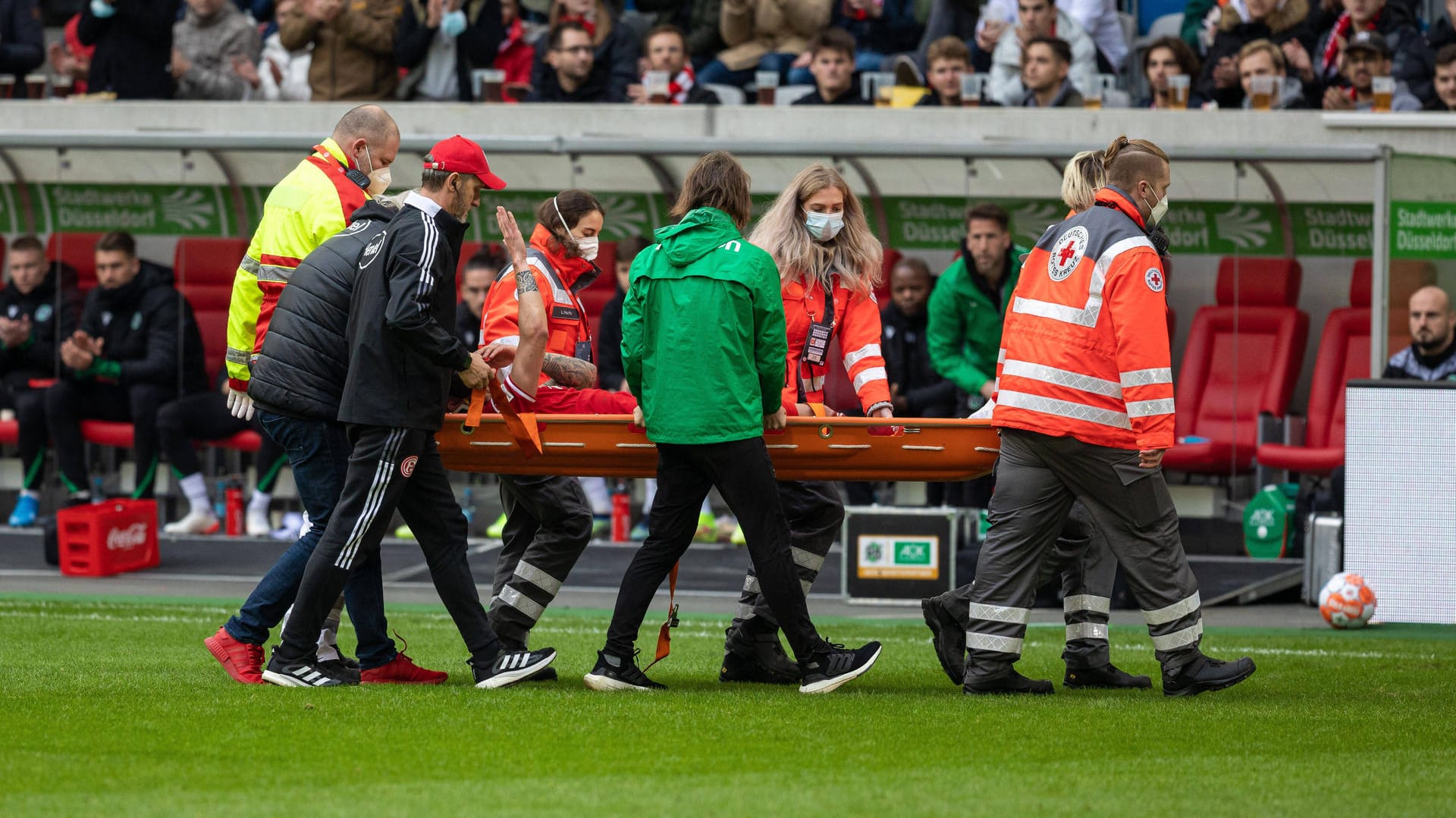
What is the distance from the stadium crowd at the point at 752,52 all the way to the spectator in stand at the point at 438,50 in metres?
0.01

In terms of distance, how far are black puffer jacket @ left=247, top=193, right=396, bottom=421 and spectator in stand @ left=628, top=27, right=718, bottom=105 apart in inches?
273

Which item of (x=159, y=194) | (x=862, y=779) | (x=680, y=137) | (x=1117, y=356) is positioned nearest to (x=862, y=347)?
(x=1117, y=356)

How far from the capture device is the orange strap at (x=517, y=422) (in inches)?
253

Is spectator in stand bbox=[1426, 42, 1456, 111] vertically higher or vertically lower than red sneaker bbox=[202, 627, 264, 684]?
higher

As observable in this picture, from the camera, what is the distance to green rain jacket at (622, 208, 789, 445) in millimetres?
6152

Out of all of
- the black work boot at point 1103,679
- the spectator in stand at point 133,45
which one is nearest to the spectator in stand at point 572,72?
the spectator in stand at point 133,45

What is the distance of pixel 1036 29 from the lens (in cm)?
1322

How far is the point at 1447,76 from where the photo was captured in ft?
38.9

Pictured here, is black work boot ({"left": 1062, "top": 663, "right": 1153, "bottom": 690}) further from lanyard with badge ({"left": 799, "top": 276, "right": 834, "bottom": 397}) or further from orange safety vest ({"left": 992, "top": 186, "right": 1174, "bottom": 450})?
lanyard with badge ({"left": 799, "top": 276, "right": 834, "bottom": 397})

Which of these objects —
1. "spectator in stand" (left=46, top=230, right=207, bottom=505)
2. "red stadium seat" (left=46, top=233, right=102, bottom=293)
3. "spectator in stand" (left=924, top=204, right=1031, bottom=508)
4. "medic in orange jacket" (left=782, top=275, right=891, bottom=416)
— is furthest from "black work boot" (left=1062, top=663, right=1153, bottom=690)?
"red stadium seat" (left=46, top=233, right=102, bottom=293)

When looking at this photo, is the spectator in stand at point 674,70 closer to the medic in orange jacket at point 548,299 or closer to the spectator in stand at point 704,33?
the spectator in stand at point 704,33

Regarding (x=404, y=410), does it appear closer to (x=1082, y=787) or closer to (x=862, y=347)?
(x=862, y=347)

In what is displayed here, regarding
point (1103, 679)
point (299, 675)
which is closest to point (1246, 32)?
point (1103, 679)

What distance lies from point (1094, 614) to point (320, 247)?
9.76 ft
